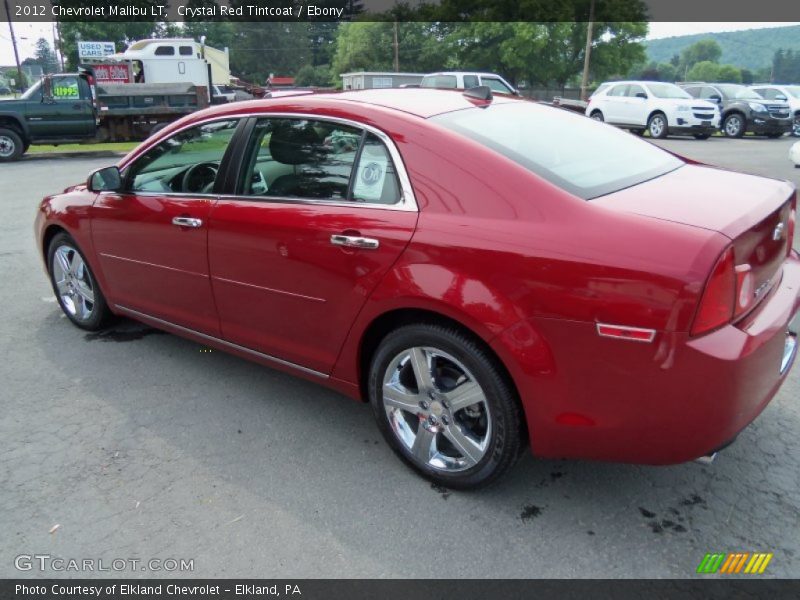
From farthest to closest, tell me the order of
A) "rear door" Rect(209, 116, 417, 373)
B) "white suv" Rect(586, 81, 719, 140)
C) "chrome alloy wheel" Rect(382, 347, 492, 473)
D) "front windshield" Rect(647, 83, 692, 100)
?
"front windshield" Rect(647, 83, 692, 100) < "white suv" Rect(586, 81, 719, 140) < "rear door" Rect(209, 116, 417, 373) < "chrome alloy wheel" Rect(382, 347, 492, 473)

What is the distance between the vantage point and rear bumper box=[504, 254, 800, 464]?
221 cm

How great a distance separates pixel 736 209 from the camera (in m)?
2.51

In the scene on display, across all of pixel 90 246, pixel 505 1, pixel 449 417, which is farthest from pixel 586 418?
pixel 505 1

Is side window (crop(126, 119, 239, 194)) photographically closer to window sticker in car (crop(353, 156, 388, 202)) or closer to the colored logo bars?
window sticker in car (crop(353, 156, 388, 202))

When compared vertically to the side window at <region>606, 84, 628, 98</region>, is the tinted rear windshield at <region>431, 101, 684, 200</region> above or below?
above

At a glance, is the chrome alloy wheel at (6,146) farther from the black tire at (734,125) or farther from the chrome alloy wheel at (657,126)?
the black tire at (734,125)

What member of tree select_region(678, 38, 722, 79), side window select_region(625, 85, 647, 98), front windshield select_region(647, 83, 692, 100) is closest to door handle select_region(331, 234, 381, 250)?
front windshield select_region(647, 83, 692, 100)

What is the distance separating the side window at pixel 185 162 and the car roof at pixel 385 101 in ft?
0.41

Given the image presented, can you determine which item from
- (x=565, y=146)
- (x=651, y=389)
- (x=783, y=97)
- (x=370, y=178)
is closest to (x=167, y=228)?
(x=370, y=178)

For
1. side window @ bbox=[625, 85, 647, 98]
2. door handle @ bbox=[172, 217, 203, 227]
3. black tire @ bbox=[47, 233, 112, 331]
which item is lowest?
black tire @ bbox=[47, 233, 112, 331]

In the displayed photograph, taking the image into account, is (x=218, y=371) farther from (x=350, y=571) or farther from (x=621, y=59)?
(x=621, y=59)

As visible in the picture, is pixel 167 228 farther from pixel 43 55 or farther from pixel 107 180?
pixel 43 55

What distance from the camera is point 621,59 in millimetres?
61750

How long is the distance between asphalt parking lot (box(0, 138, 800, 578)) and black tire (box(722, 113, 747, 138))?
21.9 metres
